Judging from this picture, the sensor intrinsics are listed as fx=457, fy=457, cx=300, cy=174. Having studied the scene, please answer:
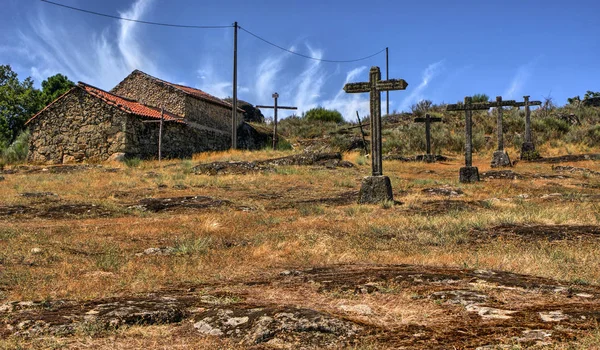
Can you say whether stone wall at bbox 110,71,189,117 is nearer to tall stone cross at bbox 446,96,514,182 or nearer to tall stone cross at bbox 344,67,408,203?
tall stone cross at bbox 446,96,514,182

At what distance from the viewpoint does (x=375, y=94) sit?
13.5 m

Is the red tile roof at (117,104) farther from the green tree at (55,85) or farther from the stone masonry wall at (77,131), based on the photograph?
the green tree at (55,85)

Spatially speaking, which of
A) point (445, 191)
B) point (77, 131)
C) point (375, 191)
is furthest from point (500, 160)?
point (77, 131)

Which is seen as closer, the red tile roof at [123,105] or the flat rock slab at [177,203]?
the flat rock slab at [177,203]

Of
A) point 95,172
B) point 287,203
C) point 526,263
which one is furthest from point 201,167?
point 526,263

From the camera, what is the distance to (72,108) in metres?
26.3

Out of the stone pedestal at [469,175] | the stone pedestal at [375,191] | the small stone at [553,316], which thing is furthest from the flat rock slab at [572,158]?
the small stone at [553,316]

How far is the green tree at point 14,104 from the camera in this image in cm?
3825

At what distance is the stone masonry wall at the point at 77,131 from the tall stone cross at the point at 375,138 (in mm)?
16393

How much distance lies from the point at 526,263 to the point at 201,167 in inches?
667

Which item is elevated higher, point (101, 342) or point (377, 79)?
point (377, 79)

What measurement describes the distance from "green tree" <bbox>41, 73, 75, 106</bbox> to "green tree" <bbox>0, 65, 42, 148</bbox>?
4.54 feet

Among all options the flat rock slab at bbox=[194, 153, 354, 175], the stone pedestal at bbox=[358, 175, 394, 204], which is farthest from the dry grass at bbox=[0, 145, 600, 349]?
the flat rock slab at bbox=[194, 153, 354, 175]

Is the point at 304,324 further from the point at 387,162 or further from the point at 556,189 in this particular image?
the point at 387,162
